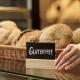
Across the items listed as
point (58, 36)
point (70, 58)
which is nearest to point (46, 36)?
point (58, 36)

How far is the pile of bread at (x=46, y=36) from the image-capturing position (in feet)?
2.64

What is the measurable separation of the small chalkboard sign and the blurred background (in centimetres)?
111

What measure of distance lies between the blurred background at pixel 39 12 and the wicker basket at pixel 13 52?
96 centimetres

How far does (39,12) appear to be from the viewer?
201 centimetres

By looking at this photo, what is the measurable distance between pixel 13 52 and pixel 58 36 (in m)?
0.17

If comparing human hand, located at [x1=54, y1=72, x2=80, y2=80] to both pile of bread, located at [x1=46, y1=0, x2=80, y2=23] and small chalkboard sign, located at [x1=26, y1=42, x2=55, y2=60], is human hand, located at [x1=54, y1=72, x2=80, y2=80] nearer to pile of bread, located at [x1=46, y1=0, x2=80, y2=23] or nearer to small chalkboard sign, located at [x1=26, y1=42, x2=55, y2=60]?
small chalkboard sign, located at [x1=26, y1=42, x2=55, y2=60]

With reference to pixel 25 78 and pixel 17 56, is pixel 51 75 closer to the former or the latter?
pixel 25 78

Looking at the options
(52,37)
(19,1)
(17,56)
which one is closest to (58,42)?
(52,37)

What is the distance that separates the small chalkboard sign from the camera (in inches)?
27.3

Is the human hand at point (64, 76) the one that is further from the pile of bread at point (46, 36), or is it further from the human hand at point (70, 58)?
the pile of bread at point (46, 36)

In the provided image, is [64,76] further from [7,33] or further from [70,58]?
[7,33]

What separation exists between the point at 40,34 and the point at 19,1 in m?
A: 1.05

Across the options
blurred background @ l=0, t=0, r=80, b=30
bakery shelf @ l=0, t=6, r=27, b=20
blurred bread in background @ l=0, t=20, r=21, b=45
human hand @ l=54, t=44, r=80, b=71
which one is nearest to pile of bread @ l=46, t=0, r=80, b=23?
blurred background @ l=0, t=0, r=80, b=30

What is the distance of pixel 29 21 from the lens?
1.90 meters
